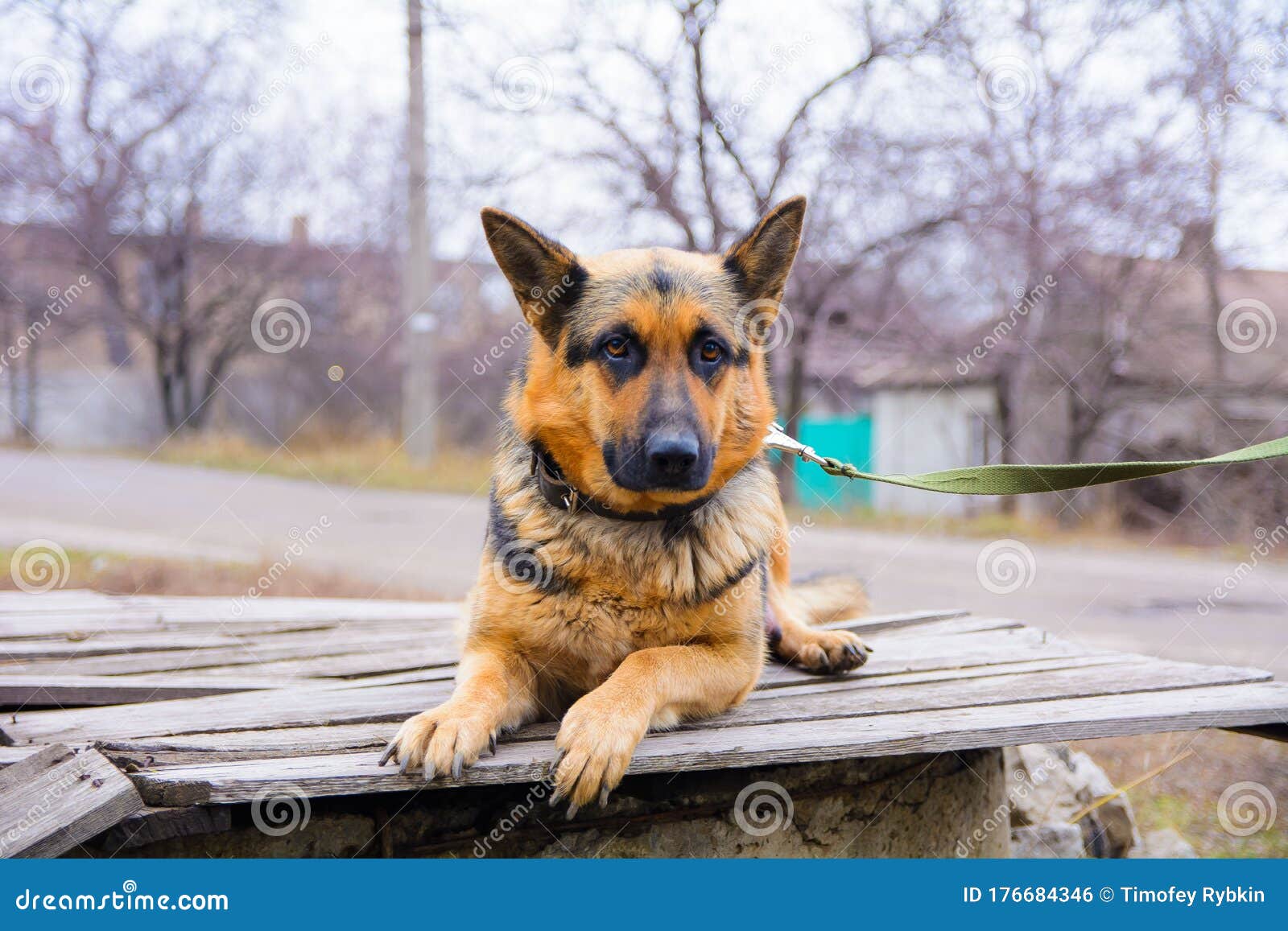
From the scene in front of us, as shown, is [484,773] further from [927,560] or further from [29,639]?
[927,560]

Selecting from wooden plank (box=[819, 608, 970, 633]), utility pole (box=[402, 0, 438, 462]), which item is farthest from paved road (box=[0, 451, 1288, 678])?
wooden plank (box=[819, 608, 970, 633])

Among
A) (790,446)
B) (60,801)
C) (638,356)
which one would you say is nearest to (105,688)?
(60,801)

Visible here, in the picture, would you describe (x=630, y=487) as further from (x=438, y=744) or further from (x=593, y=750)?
(x=438, y=744)

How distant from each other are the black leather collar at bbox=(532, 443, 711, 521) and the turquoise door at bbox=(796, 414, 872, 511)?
10.9m

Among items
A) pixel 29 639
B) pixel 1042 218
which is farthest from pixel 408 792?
pixel 1042 218

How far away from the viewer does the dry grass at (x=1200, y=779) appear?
4469 mm

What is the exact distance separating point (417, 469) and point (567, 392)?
11400 mm

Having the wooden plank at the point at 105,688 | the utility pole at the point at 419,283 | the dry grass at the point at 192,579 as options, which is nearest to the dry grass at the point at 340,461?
the utility pole at the point at 419,283

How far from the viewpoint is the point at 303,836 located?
8.07ft

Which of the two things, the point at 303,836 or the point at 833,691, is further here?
the point at 833,691

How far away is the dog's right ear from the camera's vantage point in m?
2.77

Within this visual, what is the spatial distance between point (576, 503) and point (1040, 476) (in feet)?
5.09

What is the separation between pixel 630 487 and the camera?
2.59 m

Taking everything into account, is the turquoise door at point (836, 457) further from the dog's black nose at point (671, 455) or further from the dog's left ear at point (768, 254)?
the dog's black nose at point (671, 455)
